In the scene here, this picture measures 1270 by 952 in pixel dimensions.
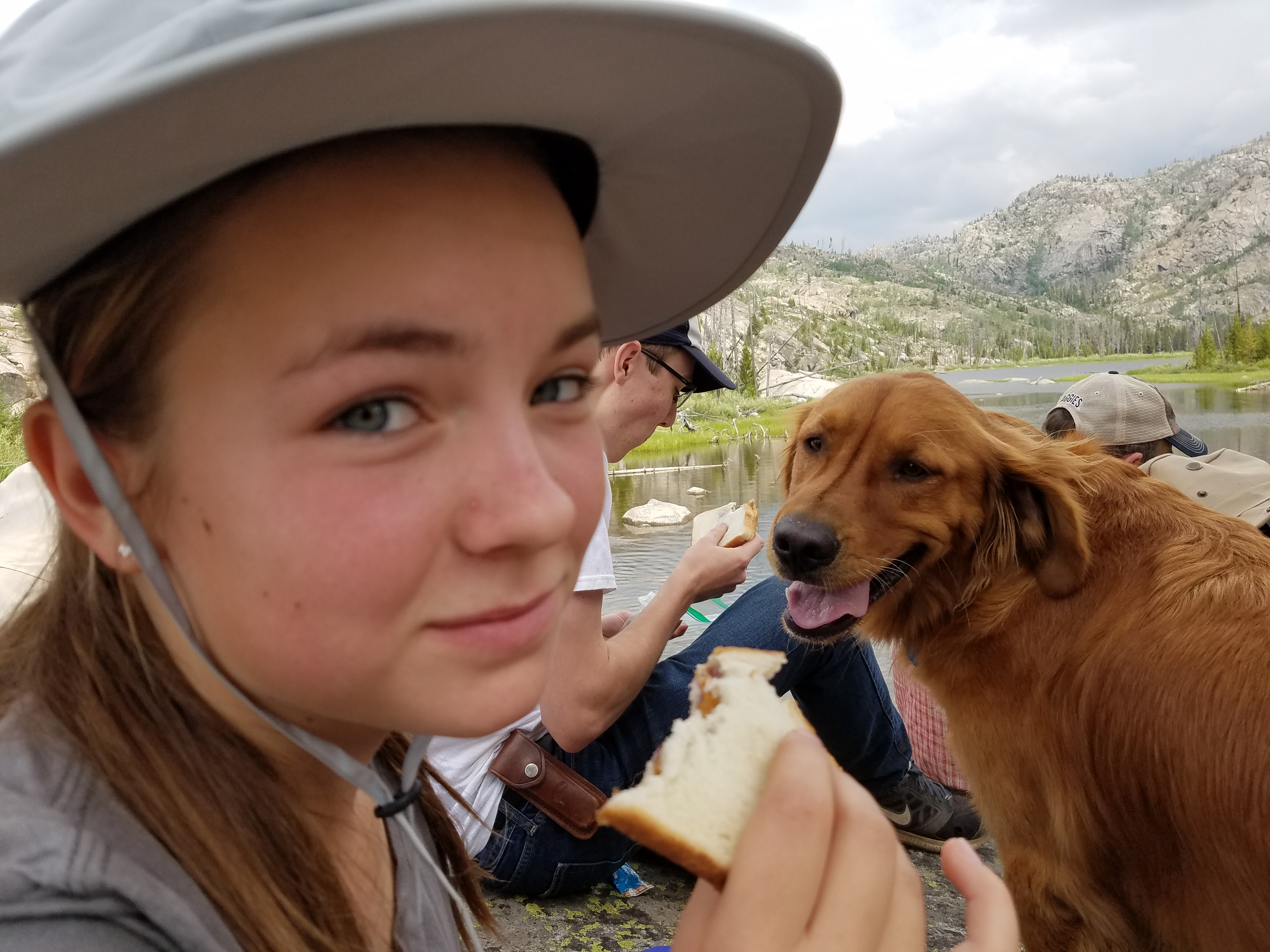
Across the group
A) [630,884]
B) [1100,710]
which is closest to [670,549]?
[630,884]

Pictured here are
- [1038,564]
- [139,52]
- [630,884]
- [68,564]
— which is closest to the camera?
[139,52]

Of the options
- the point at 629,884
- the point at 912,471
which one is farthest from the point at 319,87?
the point at 629,884

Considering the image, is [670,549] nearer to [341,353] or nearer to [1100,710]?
[1100,710]

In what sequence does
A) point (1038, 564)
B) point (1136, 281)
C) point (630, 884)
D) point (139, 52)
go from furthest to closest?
point (1136, 281) → point (630, 884) → point (1038, 564) → point (139, 52)

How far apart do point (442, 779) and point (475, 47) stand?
1647 mm

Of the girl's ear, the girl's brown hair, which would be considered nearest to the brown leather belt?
the girl's brown hair

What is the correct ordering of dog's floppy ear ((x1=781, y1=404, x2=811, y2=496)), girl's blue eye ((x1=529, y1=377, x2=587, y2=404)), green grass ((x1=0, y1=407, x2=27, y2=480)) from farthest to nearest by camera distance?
green grass ((x1=0, y1=407, x2=27, y2=480)) → dog's floppy ear ((x1=781, y1=404, x2=811, y2=496)) → girl's blue eye ((x1=529, y1=377, x2=587, y2=404))

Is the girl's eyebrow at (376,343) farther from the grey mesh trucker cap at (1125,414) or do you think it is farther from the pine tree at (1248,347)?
the pine tree at (1248,347)

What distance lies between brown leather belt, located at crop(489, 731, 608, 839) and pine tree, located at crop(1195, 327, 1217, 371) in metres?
44.2

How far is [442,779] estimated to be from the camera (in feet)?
6.47

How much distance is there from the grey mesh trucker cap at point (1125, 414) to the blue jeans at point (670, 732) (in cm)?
308

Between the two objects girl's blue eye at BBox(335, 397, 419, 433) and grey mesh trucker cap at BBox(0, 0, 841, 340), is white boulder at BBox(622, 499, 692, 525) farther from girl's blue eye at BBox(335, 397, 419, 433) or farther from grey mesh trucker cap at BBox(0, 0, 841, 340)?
girl's blue eye at BBox(335, 397, 419, 433)

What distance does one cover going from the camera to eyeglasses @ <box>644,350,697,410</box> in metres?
4.04

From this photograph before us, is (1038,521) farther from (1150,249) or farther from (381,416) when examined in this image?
(1150,249)
